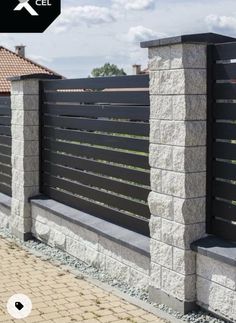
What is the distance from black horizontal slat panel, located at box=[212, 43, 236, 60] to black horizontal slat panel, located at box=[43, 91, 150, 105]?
97cm

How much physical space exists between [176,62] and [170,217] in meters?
1.36

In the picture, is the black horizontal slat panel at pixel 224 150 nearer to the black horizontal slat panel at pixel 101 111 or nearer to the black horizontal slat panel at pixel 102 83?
the black horizontal slat panel at pixel 101 111

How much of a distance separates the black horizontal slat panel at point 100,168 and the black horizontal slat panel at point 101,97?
0.74 m

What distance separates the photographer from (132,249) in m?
5.50

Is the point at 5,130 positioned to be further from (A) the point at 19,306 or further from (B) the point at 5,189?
(A) the point at 19,306

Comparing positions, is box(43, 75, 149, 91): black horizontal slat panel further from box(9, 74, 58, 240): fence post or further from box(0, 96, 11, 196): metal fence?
box(0, 96, 11, 196): metal fence

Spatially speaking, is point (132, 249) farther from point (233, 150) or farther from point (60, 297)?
point (233, 150)

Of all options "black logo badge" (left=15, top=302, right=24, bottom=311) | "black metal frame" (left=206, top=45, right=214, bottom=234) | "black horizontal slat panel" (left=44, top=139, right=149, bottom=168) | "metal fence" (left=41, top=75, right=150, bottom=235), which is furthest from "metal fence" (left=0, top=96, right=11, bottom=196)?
"black metal frame" (left=206, top=45, right=214, bottom=234)

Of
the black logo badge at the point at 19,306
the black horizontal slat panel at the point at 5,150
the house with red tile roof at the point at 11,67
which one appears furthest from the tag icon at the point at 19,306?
the house with red tile roof at the point at 11,67

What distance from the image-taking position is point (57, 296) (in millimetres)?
5527

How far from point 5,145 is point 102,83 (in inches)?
134

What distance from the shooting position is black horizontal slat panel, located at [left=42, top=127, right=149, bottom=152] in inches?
222

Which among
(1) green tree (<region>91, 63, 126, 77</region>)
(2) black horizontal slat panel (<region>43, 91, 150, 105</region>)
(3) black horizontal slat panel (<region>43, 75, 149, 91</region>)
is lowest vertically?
(2) black horizontal slat panel (<region>43, 91, 150, 105</region>)

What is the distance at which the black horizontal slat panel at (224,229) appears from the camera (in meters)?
4.61
